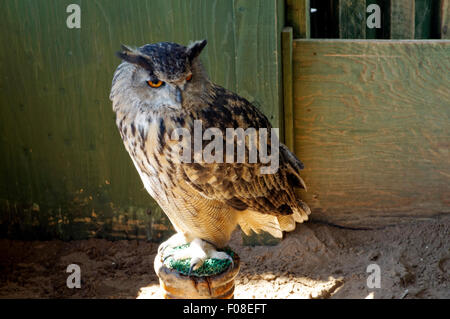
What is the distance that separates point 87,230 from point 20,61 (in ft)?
4.58

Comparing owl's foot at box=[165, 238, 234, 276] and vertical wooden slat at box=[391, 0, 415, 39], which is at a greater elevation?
vertical wooden slat at box=[391, 0, 415, 39]

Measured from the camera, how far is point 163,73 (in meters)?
2.15

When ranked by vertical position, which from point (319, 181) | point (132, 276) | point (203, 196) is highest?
point (203, 196)

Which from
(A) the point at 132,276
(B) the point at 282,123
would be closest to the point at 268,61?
(B) the point at 282,123

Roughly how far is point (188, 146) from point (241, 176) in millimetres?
388

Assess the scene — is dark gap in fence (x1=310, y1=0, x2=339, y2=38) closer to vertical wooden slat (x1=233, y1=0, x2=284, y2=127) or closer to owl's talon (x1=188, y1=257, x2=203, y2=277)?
vertical wooden slat (x1=233, y1=0, x2=284, y2=127)

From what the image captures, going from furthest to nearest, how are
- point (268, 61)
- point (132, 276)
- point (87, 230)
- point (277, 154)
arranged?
point (87, 230), point (132, 276), point (268, 61), point (277, 154)

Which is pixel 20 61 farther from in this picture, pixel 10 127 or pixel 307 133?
pixel 307 133

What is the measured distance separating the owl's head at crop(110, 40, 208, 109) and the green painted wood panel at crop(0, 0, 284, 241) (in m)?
1.28

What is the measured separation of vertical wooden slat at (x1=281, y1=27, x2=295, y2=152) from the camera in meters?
3.73

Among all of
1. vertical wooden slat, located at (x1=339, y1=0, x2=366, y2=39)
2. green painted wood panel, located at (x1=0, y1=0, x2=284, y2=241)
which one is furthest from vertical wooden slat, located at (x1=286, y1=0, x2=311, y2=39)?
vertical wooden slat, located at (x1=339, y1=0, x2=366, y2=39)

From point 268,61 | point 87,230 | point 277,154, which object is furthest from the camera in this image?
point 87,230

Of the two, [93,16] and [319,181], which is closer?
[93,16]

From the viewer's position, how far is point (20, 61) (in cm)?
388
